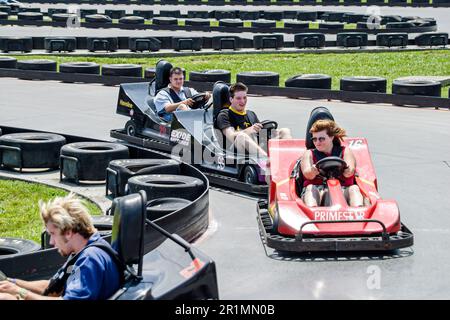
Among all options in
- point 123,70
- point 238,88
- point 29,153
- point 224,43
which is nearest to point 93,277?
point 238,88

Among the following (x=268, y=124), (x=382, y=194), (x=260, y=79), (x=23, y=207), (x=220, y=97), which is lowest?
(x=23, y=207)

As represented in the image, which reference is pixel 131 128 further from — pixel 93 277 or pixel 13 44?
pixel 13 44

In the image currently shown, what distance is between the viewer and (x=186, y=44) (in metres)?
27.4

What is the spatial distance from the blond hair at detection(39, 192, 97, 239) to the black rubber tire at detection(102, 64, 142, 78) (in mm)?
15531

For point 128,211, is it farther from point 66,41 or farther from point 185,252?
point 66,41

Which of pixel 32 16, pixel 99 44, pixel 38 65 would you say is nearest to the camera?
pixel 38 65

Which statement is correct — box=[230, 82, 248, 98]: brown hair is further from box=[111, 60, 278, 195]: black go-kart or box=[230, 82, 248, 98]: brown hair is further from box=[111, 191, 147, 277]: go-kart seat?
box=[111, 191, 147, 277]: go-kart seat

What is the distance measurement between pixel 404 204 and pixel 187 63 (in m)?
15.2

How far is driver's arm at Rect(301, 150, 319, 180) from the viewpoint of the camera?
8.26 metres

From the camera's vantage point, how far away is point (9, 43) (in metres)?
26.7

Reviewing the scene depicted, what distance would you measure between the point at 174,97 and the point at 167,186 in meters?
3.30

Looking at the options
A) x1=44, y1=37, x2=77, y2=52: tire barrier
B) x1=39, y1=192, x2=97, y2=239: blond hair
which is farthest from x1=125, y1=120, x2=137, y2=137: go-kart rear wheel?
x1=44, y1=37, x2=77, y2=52: tire barrier

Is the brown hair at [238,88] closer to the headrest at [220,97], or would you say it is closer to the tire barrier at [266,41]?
the headrest at [220,97]
